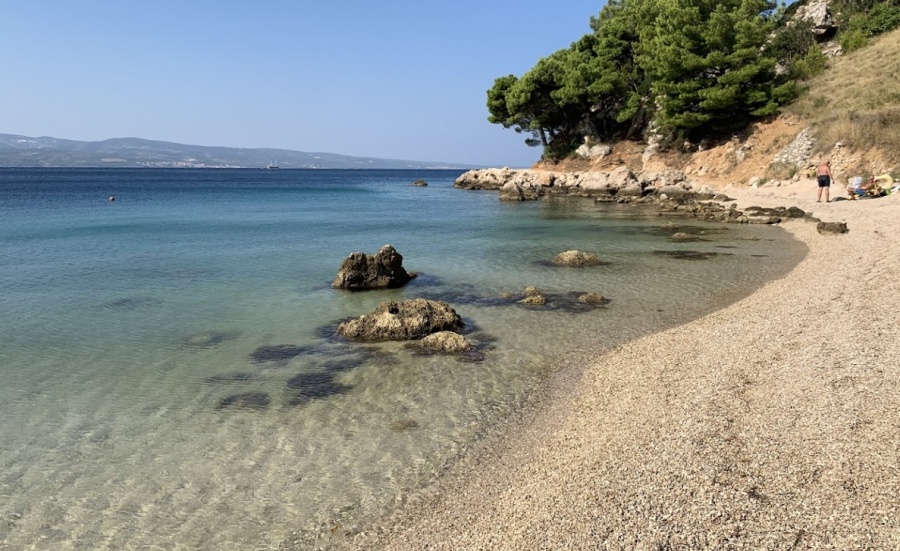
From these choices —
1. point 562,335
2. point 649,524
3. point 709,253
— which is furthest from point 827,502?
point 709,253

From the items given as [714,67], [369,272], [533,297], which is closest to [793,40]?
[714,67]

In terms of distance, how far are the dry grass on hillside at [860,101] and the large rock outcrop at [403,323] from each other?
33.2m

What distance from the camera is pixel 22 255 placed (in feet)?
82.6

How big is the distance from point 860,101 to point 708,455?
154ft

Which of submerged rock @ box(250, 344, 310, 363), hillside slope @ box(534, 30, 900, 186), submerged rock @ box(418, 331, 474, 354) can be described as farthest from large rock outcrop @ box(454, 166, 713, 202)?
submerged rock @ box(250, 344, 310, 363)

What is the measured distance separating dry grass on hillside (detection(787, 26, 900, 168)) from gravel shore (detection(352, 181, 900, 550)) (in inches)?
1204

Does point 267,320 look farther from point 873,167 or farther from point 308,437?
point 873,167

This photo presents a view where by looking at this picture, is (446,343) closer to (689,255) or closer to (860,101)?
(689,255)

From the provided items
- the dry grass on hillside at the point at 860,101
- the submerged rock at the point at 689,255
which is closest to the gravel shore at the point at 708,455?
the submerged rock at the point at 689,255

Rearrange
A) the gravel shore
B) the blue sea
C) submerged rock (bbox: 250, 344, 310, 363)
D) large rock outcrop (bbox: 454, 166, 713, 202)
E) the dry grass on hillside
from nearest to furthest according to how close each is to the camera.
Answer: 1. the gravel shore
2. the blue sea
3. submerged rock (bbox: 250, 344, 310, 363)
4. the dry grass on hillside
5. large rock outcrop (bbox: 454, 166, 713, 202)

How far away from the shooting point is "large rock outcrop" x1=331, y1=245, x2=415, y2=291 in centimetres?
1808

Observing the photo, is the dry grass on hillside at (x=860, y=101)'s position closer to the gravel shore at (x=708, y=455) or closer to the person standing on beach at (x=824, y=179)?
the person standing on beach at (x=824, y=179)

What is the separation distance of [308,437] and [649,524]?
489 cm

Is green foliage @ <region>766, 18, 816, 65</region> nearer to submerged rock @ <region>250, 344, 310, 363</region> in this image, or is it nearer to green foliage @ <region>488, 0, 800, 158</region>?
green foliage @ <region>488, 0, 800, 158</region>
